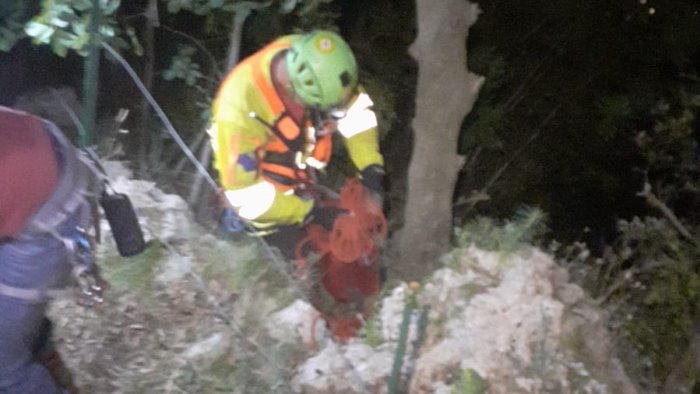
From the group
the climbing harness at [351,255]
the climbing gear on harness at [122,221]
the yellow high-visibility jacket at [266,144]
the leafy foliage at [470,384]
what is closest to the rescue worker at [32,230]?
the climbing gear on harness at [122,221]

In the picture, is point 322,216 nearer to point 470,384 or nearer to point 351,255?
point 351,255

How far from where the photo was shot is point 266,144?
4.20 meters

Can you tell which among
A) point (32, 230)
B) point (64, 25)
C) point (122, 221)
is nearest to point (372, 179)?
point (122, 221)

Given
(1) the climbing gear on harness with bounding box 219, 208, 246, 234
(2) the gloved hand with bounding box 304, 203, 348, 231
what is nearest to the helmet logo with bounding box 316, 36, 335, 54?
(2) the gloved hand with bounding box 304, 203, 348, 231

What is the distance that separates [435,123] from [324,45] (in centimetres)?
63

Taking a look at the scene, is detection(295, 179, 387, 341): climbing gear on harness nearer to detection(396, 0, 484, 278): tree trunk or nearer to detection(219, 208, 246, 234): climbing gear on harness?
detection(396, 0, 484, 278): tree trunk

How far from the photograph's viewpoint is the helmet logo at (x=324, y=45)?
3.96 m

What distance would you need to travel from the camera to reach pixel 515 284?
13.0 ft

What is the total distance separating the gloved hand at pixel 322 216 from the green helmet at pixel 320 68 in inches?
23.1

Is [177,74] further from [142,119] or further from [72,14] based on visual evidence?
[72,14]

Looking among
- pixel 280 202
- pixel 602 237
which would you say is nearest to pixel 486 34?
pixel 602 237

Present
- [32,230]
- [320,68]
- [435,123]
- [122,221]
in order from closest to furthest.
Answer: [32,230], [122,221], [320,68], [435,123]

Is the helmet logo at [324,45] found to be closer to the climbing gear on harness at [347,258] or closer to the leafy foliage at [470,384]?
the climbing gear on harness at [347,258]

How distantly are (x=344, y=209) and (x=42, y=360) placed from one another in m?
1.59
